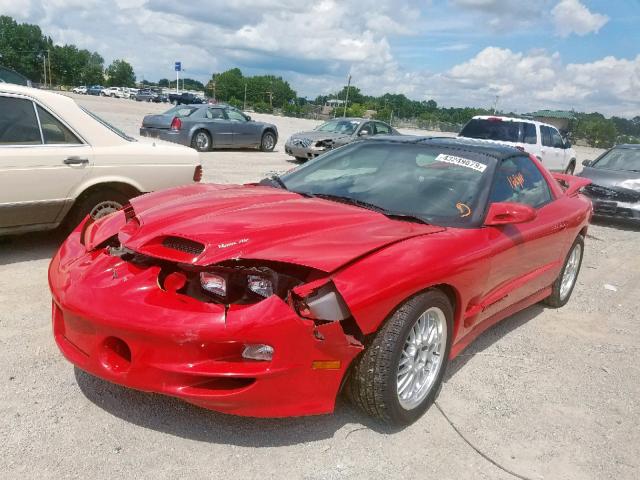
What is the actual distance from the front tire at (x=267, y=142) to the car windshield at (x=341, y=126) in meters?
2.38

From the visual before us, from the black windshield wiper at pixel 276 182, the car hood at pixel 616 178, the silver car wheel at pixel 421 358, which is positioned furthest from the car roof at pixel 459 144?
the car hood at pixel 616 178

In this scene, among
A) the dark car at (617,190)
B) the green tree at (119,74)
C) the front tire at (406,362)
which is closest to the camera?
the front tire at (406,362)

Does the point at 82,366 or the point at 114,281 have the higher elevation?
the point at 114,281

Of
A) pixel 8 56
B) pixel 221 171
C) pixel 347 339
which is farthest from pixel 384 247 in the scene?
pixel 8 56

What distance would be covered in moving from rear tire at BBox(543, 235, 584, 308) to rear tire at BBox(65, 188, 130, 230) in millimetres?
3983

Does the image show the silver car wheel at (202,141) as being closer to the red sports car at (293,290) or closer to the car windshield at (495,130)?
the car windshield at (495,130)

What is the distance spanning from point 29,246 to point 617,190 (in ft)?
29.9

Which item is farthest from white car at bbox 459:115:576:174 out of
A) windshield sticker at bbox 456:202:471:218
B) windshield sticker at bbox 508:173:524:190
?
windshield sticker at bbox 456:202:471:218

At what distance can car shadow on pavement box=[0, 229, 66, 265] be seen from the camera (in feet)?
16.7

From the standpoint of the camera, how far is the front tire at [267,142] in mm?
17388

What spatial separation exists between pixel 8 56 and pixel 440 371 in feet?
392

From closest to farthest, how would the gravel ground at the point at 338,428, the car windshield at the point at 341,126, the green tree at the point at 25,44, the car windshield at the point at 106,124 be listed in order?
the gravel ground at the point at 338,428
the car windshield at the point at 106,124
the car windshield at the point at 341,126
the green tree at the point at 25,44

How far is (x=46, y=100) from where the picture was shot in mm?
5035

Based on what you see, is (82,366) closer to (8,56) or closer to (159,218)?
(159,218)
